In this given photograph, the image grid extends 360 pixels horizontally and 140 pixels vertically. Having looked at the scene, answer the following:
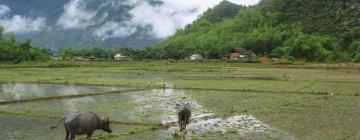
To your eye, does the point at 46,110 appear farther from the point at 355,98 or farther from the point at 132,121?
the point at 355,98

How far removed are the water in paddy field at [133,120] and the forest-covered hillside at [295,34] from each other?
57.9 m

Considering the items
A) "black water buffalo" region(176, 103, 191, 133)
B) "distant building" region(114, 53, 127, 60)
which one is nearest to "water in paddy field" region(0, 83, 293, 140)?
"black water buffalo" region(176, 103, 191, 133)

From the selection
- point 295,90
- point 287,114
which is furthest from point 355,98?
point 287,114

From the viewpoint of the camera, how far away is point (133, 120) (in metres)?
15.3

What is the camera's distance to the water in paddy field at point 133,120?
12695 millimetres

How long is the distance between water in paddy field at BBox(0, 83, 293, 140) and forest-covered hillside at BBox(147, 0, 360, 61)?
57.9 m

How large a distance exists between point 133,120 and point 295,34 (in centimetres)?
8384

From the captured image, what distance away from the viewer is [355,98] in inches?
882

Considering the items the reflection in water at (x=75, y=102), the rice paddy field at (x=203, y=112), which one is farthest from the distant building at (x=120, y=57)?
the reflection in water at (x=75, y=102)

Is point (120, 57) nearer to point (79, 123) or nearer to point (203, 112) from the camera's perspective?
point (203, 112)

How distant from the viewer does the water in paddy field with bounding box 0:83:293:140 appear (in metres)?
12.7

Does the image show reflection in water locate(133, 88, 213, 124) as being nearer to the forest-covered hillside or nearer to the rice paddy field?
the rice paddy field

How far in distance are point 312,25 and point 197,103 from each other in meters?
85.0

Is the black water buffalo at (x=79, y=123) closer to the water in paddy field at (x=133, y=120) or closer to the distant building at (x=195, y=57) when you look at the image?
the water in paddy field at (x=133, y=120)
